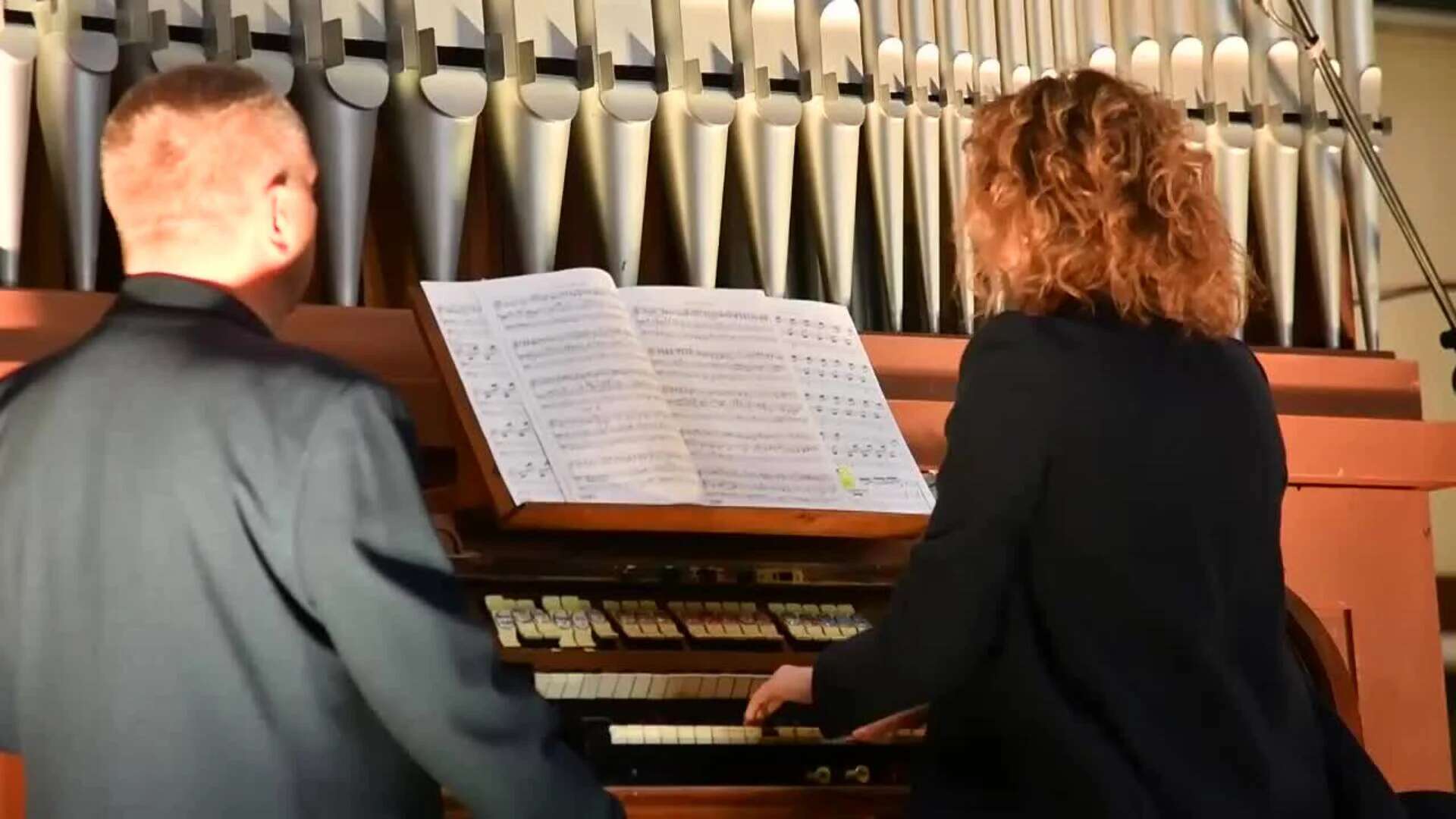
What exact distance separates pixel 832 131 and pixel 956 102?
26 centimetres

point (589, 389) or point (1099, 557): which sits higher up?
point (589, 389)

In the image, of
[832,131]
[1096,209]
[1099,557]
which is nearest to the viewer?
[1099,557]

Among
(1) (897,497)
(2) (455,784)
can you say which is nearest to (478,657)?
(2) (455,784)

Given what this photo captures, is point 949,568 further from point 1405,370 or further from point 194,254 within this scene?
point 1405,370

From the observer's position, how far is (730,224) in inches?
133

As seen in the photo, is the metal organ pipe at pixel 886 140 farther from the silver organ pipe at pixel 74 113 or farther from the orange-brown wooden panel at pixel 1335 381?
the silver organ pipe at pixel 74 113

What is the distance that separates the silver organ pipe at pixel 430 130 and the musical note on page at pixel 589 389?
267 mm

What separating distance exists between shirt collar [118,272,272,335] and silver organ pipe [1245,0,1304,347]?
2.11 m

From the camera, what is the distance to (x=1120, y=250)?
2359mm

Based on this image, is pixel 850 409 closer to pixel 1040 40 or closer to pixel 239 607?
pixel 1040 40

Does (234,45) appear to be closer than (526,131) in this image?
Yes

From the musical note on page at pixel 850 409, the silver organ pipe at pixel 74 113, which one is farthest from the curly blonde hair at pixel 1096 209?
the silver organ pipe at pixel 74 113

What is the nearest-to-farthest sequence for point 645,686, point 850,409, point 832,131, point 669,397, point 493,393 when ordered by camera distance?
point 645,686 < point 493,393 < point 669,397 < point 850,409 < point 832,131

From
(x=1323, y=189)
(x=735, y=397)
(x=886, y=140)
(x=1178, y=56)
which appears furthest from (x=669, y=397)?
(x=1323, y=189)
